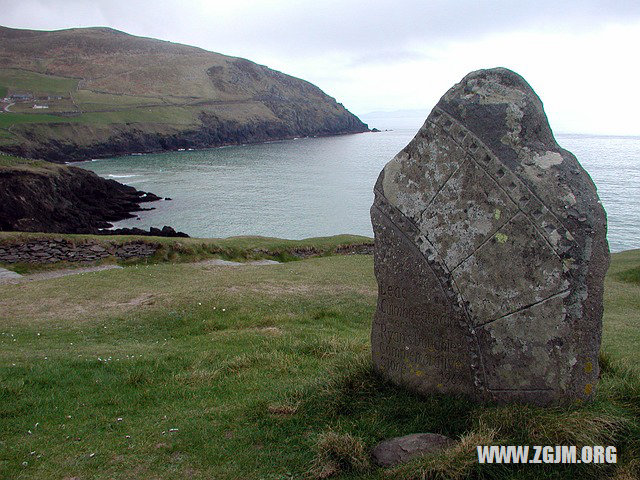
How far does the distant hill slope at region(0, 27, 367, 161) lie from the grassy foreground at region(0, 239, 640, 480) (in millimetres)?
90432

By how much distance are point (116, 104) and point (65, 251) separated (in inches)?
4861

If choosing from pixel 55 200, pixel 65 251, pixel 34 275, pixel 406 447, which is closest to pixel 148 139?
pixel 55 200

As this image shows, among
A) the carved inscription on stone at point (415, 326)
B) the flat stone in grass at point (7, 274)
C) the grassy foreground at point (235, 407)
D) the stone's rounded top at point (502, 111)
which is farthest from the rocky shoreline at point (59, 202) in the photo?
the stone's rounded top at point (502, 111)

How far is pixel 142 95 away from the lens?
521ft

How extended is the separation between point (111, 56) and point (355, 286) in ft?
640

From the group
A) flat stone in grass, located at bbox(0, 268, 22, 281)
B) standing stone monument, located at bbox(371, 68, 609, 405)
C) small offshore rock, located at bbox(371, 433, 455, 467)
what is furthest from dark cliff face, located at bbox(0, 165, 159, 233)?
small offshore rock, located at bbox(371, 433, 455, 467)

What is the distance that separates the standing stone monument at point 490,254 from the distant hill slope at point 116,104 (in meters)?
98.5

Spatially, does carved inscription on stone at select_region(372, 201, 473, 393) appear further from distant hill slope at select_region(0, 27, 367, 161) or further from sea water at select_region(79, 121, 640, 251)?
distant hill slope at select_region(0, 27, 367, 161)

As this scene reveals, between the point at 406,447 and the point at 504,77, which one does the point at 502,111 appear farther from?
the point at 406,447

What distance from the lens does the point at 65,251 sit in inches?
1182

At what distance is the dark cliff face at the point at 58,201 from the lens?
156 feet

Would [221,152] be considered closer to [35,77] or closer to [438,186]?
[35,77]

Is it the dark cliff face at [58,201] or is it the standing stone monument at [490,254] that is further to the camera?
the dark cliff face at [58,201]

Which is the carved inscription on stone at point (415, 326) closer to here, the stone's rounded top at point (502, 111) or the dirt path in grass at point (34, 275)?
the stone's rounded top at point (502, 111)
